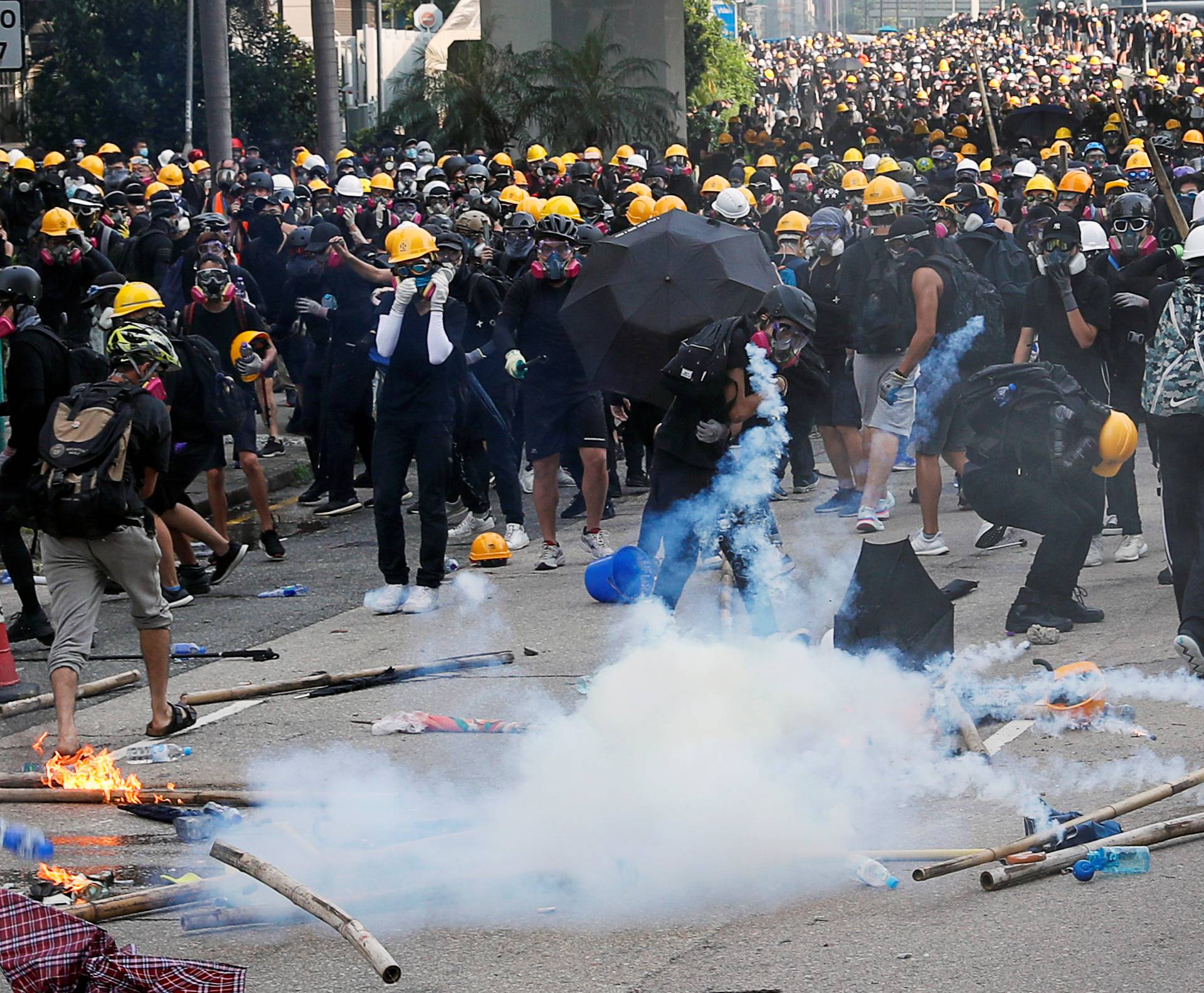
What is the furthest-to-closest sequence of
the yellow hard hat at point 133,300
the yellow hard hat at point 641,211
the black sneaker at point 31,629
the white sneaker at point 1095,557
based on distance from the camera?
the yellow hard hat at point 641,211
the white sneaker at point 1095,557
the black sneaker at point 31,629
the yellow hard hat at point 133,300

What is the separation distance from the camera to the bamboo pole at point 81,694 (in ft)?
24.3

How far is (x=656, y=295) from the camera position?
8.40 meters

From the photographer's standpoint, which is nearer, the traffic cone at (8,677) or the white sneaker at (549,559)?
the traffic cone at (8,677)

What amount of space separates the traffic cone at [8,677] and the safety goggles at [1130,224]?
26.2 ft

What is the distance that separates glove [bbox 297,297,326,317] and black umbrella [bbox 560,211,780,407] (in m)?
4.07

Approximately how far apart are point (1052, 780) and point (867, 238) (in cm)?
577

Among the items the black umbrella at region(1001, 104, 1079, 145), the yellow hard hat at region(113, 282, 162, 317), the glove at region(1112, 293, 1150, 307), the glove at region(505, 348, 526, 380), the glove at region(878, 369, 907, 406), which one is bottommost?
the glove at region(878, 369, 907, 406)

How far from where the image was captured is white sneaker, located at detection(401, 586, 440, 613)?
920 cm

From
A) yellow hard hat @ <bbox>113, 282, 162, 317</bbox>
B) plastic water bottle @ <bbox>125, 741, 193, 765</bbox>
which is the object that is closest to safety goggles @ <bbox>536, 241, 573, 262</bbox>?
yellow hard hat @ <bbox>113, 282, 162, 317</bbox>

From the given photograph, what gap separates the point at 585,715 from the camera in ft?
19.3

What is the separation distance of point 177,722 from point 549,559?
3.48m

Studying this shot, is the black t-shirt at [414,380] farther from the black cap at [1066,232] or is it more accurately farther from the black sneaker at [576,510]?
the black cap at [1066,232]

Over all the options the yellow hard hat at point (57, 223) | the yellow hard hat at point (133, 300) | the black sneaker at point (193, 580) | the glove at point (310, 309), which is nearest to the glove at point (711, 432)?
the yellow hard hat at point (133, 300)

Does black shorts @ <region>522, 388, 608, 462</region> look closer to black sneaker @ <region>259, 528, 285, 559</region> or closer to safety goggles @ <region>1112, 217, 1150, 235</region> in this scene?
black sneaker @ <region>259, 528, 285, 559</region>
